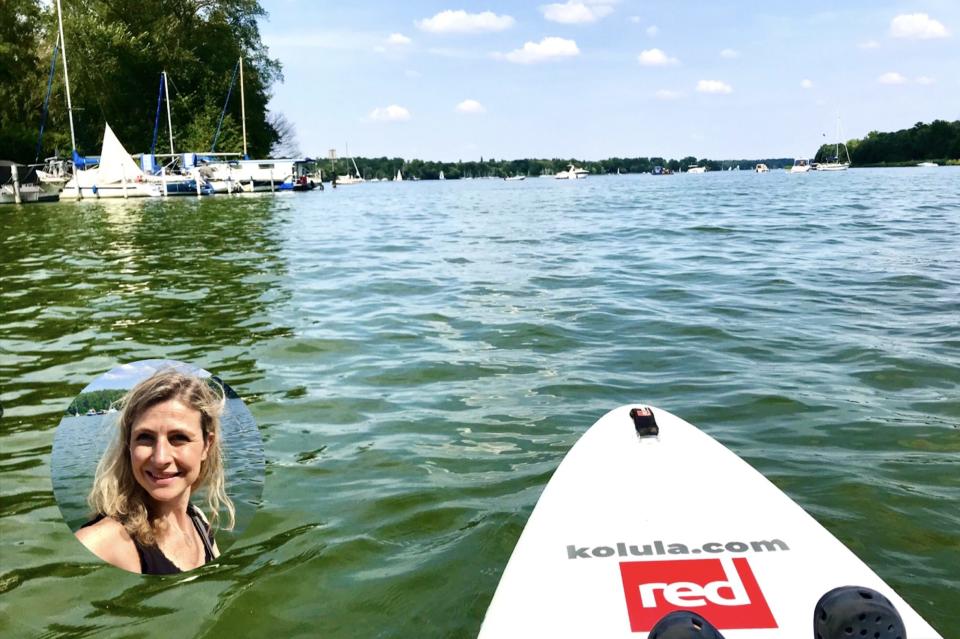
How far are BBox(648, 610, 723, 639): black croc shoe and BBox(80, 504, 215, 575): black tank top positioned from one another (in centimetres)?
123

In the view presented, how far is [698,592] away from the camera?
2.48 meters

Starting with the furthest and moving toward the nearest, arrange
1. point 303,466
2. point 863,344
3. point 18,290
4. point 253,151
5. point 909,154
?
point 909,154
point 253,151
point 18,290
point 863,344
point 303,466

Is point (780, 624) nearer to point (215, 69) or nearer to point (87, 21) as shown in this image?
point (87, 21)

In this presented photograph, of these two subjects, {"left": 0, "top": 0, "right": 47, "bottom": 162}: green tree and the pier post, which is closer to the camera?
the pier post

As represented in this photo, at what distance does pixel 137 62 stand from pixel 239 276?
48387mm

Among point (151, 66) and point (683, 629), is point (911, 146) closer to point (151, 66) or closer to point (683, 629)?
point (151, 66)

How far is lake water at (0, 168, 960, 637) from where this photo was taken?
324cm

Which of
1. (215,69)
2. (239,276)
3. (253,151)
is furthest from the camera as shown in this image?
(253,151)

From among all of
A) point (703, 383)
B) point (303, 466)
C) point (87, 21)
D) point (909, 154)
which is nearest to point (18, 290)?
point (303, 466)

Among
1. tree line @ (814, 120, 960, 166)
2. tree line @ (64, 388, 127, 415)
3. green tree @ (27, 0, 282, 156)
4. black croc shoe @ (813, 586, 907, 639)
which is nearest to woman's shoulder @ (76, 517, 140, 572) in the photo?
tree line @ (64, 388, 127, 415)

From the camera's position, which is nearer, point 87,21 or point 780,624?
point 780,624

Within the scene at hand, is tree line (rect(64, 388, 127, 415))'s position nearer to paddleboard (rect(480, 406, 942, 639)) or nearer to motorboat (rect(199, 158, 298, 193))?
paddleboard (rect(480, 406, 942, 639))

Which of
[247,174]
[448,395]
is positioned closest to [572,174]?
[247,174]

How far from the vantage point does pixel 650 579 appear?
102 inches
